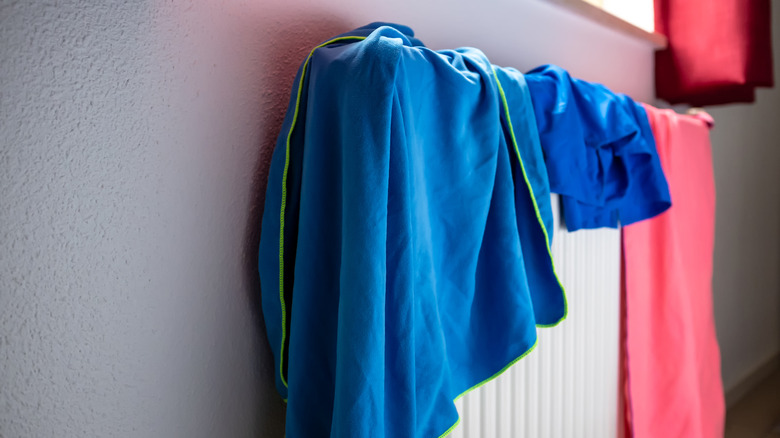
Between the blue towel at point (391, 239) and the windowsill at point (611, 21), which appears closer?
the blue towel at point (391, 239)

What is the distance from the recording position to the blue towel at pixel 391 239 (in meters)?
0.50

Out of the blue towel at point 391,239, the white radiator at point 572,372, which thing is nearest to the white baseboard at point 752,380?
the white radiator at point 572,372

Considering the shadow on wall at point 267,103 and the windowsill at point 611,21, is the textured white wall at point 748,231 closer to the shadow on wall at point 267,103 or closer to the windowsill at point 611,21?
the windowsill at point 611,21

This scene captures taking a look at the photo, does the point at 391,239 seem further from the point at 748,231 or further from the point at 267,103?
the point at 748,231

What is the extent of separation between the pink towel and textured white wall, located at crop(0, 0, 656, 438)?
2.41 ft

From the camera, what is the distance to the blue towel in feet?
1.65

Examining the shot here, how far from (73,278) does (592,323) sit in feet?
2.73

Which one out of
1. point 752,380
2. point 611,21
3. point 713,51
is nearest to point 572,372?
point 611,21

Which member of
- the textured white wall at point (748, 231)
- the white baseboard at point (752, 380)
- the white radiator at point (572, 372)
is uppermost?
the white radiator at point (572, 372)

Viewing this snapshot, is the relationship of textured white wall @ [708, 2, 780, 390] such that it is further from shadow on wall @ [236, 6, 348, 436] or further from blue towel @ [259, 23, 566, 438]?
shadow on wall @ [236, 6, 348, 436]

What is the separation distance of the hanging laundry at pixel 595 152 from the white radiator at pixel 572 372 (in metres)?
0.05

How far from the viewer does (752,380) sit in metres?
2.06

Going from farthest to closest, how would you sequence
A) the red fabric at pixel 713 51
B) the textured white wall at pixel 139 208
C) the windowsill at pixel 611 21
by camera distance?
the red fabric at pixel 713 51 < the windowsill at pixel 611 21 < the textured white wall at pixel 139 208

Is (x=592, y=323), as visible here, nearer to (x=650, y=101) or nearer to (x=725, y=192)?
(x=650, y=101)
